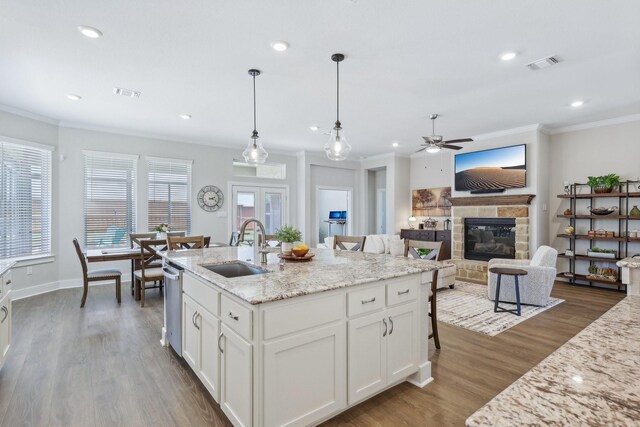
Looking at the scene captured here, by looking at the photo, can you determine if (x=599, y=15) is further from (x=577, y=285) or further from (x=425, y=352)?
(x=577, y=285)

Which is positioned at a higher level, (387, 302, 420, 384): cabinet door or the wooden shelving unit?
the wooden shelving unit

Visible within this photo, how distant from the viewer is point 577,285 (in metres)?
5.86

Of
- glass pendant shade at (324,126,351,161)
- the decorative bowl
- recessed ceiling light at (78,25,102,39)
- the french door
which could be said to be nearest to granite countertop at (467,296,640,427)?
the decorative bowl

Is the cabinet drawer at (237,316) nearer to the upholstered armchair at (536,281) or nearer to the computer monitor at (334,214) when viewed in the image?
the upholstered armchair at (536,281)

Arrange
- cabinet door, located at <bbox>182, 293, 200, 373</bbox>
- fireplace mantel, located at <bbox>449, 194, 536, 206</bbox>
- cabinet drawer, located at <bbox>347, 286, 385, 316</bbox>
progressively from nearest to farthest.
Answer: cabinet drawer, located at <bbox>347, 286, 385, 316</bbox> < cabinet door, located at <bbox>182, 293, 200, 373</bbox> < fireplace mantel, located at <bbox>449, 194, 536, 206</bbox>

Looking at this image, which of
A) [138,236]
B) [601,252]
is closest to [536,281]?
[601,252]

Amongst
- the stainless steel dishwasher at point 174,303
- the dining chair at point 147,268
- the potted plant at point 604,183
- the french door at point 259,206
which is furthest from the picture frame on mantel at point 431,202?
the stainless steel dishwasher at point 174,303

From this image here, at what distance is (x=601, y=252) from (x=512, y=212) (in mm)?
1440

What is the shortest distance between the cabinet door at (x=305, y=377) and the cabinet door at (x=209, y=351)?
1.63 ft

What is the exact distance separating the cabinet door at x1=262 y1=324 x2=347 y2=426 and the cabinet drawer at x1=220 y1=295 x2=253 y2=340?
15cm

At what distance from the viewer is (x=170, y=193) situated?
6750 millimetres

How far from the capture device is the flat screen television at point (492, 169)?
242 inches

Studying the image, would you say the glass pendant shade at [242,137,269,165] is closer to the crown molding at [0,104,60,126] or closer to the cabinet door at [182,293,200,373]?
the cabinet door at [182,293,200,373]

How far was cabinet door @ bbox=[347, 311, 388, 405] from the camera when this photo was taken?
2.10m
